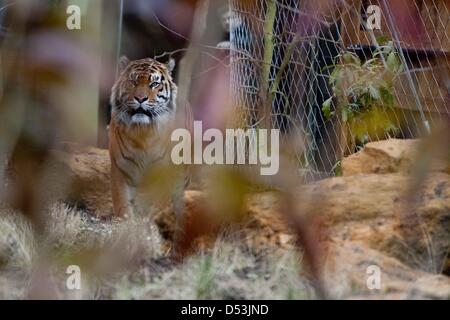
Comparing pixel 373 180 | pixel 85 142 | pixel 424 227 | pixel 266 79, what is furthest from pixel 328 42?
pixel 85 142

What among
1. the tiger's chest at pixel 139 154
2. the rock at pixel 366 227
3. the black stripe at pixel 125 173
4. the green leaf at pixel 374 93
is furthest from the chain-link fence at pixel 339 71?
the black stripe at pixel 125 173

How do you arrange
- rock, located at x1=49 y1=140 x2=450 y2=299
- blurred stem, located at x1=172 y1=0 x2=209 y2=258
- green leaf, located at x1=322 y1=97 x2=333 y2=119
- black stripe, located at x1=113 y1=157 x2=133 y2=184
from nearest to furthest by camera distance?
blurred stem, located at x1=172 y1=0 x2=209 y2=258, rock, located at x1=49 y1=140 x2=450 y2=299, black stripe, located at x1=113 y1=157 x2=133 y2=184, green leaf, located at x1=322 y1=97 x2=333 y2=119

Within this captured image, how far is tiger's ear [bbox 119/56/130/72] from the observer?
1903 mm

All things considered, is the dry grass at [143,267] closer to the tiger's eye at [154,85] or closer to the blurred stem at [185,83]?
the blurred stem at [185,83]

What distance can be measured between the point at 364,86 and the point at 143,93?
0.84 meters

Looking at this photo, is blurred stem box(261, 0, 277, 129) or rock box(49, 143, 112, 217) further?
blurred stem box(261, 0, 277, 129)

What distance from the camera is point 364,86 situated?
8.28 ft

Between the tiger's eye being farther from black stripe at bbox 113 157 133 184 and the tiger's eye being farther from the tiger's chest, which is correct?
black stripe at bbox 113 157 133 184

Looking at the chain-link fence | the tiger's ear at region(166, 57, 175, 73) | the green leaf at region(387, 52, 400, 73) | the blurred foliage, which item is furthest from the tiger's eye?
the green leaf at region(387, 52, 400, 73)

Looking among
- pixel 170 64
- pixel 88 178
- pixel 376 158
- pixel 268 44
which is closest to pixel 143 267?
pixel 88 178

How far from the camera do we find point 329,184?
2004 mm

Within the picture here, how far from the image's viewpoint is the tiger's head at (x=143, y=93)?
Result: 6.56ft

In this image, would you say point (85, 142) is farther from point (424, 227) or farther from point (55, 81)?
point (424, 227)
